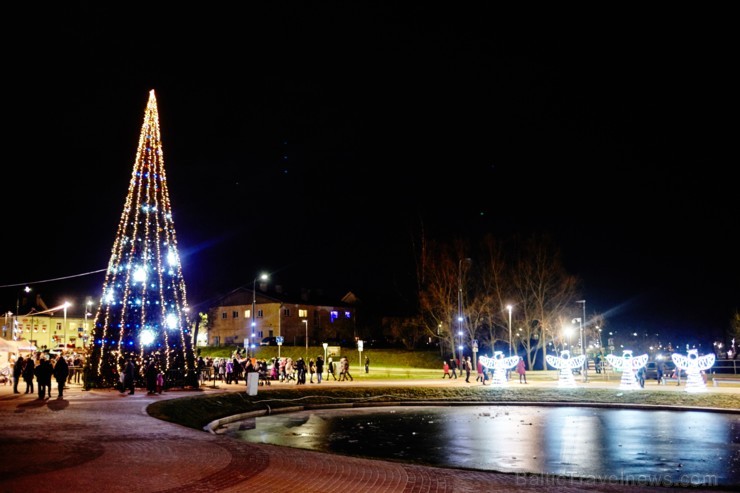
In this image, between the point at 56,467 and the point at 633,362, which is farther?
the point at 633,362

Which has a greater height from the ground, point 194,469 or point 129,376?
point 129,376

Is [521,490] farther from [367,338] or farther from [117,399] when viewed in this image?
[367,338]

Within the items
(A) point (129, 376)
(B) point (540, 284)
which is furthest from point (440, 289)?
(A) point (129, 376)

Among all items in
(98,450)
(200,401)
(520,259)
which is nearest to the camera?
(98,450)

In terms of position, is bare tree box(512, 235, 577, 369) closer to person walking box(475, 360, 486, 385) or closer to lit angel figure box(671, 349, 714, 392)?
person walking box(475, 360, 486, 385)

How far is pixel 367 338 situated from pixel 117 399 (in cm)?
6855

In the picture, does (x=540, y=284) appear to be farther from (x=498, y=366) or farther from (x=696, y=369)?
(x=696, y=369)

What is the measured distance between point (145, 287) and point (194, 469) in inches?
755

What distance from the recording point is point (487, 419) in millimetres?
22266

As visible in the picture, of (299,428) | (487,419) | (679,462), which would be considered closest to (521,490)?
(679,462)

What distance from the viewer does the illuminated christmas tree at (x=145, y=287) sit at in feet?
91.7

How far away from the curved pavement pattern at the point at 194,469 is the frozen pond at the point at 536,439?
2253mm

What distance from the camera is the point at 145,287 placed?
92.8 feet

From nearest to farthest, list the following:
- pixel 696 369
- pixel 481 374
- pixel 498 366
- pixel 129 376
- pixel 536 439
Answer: pixel 536 439 → pixel 129 376 → pixel 696 369 → pixel 498 366 → pixel 481 374
